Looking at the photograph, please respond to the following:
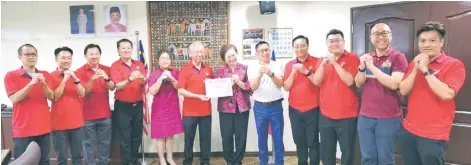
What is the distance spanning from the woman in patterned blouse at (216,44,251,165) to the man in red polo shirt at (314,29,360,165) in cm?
83

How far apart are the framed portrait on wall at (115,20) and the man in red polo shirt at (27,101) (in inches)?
53.7

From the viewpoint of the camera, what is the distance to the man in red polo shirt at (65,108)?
277 cm

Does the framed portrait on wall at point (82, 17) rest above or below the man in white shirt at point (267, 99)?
above

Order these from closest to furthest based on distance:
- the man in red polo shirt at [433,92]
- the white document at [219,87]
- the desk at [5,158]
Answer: the desk at [5,158] → the man in red polo shirt at [433,92] → the white document at [219,87]

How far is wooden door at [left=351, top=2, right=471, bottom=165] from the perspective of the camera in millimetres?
2637

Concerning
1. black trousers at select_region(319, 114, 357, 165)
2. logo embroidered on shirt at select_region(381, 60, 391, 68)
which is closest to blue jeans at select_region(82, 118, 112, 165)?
black trousers at select_region(319, 114, 357, 165)

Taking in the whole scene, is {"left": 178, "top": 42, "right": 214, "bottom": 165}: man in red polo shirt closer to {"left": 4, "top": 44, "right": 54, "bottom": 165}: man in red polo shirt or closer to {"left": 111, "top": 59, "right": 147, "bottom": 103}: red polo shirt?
{"left": 111, "top": 59, "right": 147, "bottom": 103}: red polo shirt

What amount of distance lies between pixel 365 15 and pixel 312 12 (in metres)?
0.73

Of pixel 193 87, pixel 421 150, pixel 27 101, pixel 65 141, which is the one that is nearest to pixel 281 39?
pixel 193 87

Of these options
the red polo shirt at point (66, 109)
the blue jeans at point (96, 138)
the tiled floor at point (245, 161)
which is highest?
the red polo shirt at point (66, 109)

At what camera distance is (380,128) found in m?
2.35

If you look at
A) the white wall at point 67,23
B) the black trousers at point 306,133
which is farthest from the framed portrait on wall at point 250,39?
the black trousers at point 306,133

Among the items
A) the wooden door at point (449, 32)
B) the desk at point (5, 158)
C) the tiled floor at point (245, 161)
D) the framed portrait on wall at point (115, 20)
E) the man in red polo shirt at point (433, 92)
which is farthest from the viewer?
the framed portrait on wall at point (115, 20)

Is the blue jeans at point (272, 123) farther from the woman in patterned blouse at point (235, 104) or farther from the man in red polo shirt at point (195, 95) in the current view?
the man in red polo shirt at point (195, 95)
